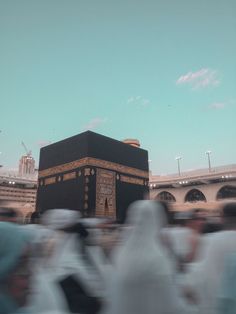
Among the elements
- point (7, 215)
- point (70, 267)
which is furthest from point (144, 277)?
point (7, 215)

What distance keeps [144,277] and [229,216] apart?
62 centimetres

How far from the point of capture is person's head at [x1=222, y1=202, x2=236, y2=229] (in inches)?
65.4

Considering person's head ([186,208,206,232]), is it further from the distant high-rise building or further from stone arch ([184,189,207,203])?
the distant high-rise building

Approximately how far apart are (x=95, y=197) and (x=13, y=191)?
1452 centimetres

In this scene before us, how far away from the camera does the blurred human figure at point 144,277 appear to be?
133cm

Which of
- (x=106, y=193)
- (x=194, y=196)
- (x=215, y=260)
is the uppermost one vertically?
(x=194, y=196)

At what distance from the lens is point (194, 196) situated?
27406 millimetres

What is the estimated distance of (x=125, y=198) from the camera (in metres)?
16.6

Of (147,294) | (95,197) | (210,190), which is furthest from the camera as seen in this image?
(210,190)

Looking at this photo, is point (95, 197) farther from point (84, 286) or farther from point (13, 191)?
point (13, 191)

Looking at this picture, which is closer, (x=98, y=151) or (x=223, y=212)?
(x=223, y=212)

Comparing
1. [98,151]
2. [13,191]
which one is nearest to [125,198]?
[98,151]

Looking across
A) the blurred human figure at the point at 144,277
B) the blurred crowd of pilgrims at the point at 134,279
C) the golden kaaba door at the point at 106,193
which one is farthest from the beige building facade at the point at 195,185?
the blurred human figure at the point at 144,277

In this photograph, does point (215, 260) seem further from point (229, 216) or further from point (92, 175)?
point (92, 175)
